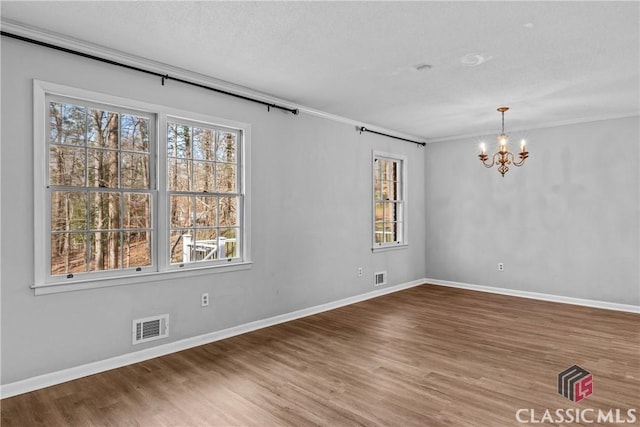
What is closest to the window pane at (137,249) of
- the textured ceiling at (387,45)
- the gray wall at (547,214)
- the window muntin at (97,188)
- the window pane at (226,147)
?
the window muntin at (97,188)

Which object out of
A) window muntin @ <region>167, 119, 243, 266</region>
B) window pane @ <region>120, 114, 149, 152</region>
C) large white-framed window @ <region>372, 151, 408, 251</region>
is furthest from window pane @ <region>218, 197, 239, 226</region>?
large white-framed window @ <region>372, 151, 408, 251</region>

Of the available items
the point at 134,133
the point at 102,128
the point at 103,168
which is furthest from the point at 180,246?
the point at 102,128

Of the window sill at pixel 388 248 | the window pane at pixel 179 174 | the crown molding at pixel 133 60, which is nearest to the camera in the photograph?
the crown molding at pixel 133 60

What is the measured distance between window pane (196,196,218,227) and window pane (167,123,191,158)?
49 cm

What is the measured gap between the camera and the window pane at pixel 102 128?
11.0 feet

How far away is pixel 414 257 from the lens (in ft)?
23.6

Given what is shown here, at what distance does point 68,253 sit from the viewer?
3.21 m

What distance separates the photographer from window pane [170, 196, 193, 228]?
3872 mm

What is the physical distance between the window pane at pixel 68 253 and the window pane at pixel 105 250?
0.24 feet

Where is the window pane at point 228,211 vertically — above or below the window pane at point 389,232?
above

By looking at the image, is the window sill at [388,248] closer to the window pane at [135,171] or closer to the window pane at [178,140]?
the window pane at [178,140]

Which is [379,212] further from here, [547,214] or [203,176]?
[203,176]

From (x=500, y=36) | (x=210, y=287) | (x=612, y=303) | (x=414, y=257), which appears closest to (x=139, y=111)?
(x=210, y=287)

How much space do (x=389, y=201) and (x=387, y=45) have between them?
148 inches
